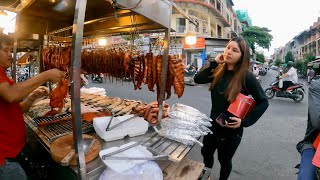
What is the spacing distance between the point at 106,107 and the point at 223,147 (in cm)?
211

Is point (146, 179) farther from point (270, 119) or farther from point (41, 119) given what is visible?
point (270, 119)

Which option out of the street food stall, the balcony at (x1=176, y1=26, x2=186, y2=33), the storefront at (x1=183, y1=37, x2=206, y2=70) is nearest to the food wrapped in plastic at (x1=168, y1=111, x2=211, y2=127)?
the street food stall

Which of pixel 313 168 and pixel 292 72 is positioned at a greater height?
pixel 292 72

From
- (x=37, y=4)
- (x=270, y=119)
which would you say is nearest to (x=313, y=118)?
(x=37, y=4)

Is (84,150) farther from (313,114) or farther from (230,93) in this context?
(313,114)

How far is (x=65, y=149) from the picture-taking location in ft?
6.90

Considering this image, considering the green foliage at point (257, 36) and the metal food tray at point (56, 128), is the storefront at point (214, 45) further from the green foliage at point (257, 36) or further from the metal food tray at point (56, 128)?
the metal food tray at point (56, 128)

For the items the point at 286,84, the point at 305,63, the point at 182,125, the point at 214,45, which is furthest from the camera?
the point at 305,63

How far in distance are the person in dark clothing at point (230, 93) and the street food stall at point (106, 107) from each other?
0.93ft

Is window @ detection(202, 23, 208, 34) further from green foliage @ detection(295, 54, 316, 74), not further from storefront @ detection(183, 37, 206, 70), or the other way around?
green foliage @ detection(295, 54, 316, 74)

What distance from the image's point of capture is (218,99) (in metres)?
2.95

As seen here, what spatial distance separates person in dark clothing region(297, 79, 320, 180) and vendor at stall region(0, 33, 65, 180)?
2383 mm

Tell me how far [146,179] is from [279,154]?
433 cm

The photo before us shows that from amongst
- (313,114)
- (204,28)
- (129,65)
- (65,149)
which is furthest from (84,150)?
(204,28)
